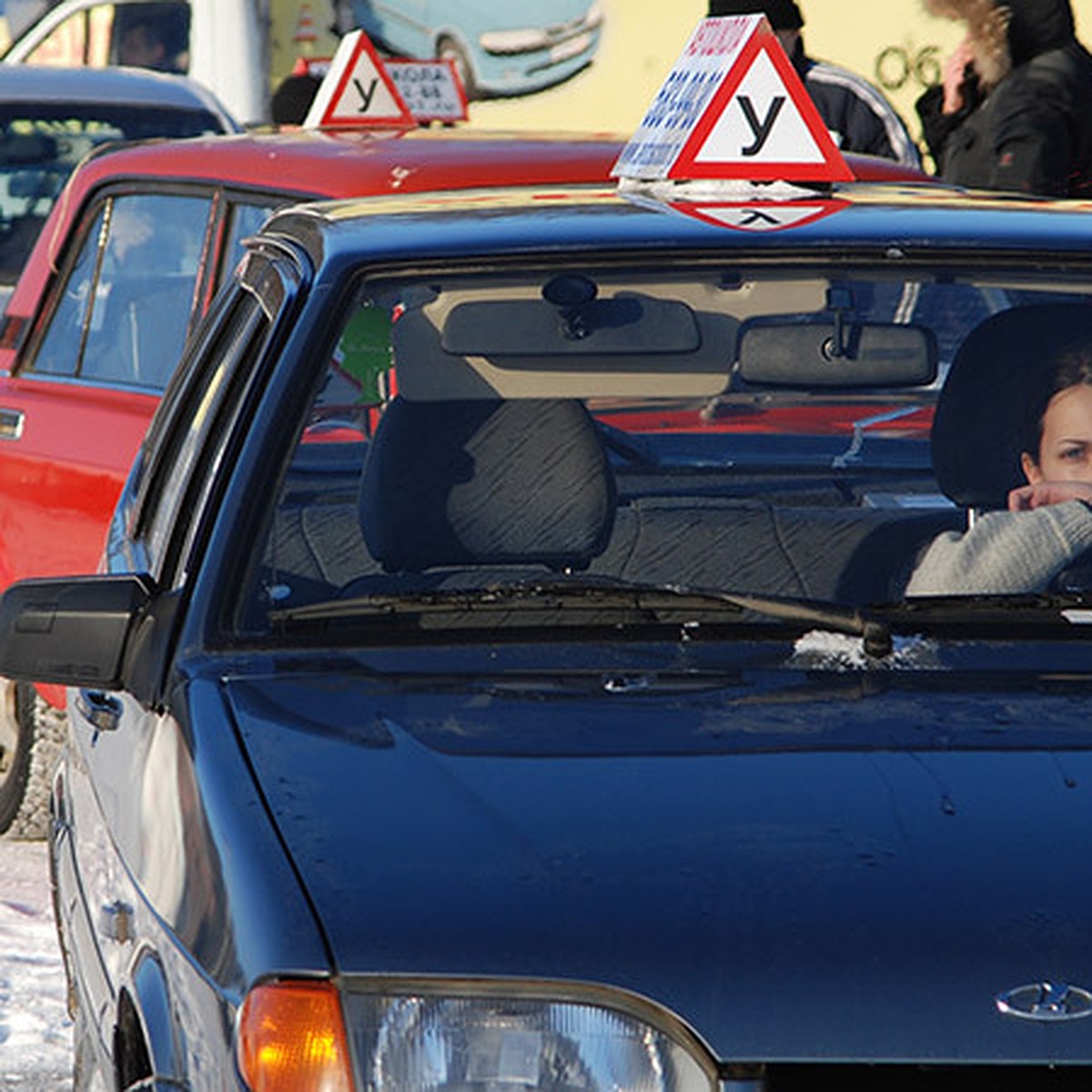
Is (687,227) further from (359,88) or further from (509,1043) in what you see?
(359,88)

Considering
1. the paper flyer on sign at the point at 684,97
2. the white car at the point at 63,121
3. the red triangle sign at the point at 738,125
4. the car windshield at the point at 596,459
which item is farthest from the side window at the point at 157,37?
the car windshield at the point at 596,459

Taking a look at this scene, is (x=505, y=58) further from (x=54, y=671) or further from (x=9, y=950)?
(x=54, y=671)

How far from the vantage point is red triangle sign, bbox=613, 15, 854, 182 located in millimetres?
4285

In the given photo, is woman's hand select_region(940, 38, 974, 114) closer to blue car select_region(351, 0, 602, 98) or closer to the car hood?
the car hood

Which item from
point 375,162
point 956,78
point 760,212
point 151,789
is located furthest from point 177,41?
point 151,789

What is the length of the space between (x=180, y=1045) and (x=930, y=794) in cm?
79

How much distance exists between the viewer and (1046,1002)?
2527mm

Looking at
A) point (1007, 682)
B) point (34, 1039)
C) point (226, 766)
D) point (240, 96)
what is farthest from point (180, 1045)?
point (240, 96)

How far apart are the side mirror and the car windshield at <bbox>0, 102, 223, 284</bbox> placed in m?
8.42

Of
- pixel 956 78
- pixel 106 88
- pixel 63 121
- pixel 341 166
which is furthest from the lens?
pixel 63 121

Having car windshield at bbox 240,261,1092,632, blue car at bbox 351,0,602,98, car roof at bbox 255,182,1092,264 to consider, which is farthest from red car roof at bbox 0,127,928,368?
blue car at bbox 351,0,602,98

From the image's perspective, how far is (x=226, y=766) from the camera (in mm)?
2982

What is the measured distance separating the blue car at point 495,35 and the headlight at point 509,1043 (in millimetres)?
18076

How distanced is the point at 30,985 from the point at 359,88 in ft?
15.3
